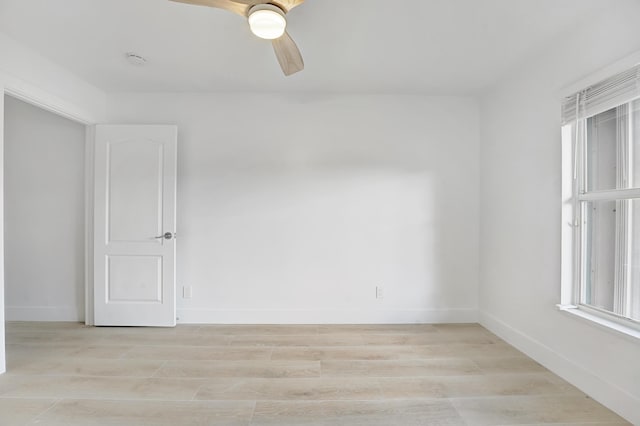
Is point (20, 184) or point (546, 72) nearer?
point (546, 72)

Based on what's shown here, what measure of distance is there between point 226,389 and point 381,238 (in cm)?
199

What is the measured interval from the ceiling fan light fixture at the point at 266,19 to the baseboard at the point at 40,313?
11.4ft

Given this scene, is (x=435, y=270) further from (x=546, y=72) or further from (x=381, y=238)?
(x=546, y=72)

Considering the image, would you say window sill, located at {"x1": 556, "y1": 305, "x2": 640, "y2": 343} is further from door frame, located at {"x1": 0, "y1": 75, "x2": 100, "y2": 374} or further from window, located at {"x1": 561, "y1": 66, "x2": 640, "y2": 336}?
door frame, located at {"x1": 0, "y1": 75, "x2": 100, "y2": 374}

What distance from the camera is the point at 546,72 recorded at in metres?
2.29

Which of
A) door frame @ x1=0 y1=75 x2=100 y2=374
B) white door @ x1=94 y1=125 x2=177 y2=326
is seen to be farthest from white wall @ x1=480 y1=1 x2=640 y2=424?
door frame @ x1=0 y1=75 x2=100 y2=374

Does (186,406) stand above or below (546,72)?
below

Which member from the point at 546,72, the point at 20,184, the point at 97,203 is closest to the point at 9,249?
the point at 20,184

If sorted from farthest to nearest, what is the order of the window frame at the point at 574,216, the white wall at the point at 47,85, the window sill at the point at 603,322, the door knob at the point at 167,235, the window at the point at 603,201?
the door knob at the point at 167,235 → the white wall at the point at 47,85 → the window frame at the point at 574,216 → the window at the point at 603,201 → the window sill at the point at 603,322

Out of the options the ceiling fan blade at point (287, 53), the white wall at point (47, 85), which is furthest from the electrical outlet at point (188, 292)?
the ceiling fan blade at point (287, 53)

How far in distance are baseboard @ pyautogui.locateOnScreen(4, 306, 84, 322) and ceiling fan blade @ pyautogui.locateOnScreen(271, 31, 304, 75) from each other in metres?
3.36

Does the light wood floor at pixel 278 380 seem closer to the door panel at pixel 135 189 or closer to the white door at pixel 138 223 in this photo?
the white door at pixel 138 223

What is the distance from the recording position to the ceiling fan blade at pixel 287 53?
1.76 metres

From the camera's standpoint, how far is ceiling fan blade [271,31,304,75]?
1.76 m
